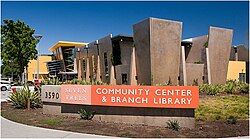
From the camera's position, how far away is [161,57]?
20.8 m

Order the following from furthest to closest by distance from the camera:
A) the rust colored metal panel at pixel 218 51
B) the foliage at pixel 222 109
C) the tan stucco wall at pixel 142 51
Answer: the rust colored metal panel at pixel 218 51
the tan stucco wall at pixel 142 51
the foliage at pixel 222 109

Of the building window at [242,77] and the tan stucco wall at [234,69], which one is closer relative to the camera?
the tan stucco wall at [234,69]

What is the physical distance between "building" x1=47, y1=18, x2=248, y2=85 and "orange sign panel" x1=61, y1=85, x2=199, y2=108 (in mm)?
11202

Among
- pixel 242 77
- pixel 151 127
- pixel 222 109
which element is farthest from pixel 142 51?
pixel 242 77

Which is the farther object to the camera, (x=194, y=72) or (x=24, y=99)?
(x=194, y=72)

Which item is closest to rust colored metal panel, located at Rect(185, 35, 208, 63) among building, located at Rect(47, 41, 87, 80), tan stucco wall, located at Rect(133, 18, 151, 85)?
tan stucco wall, located at Rect(133, 18, 151, 85)

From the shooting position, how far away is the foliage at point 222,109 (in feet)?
36.2

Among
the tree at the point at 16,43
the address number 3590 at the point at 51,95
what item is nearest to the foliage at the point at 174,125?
the address number 3590 at the point at 51,95

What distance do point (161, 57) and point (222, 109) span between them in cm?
920

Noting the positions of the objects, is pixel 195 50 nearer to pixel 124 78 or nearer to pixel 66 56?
pixel 124 78

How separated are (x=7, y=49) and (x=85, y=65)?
11.9m

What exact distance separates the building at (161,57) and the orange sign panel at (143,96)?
11202 mm

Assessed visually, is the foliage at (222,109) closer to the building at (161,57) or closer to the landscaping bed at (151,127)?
the landscaping bed at (151,127)

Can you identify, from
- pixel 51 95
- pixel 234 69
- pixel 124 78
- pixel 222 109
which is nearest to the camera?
pixel 51 95
